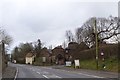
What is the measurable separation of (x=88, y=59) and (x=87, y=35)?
2427 centimetres

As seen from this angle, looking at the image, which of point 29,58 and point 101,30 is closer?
point 101,30

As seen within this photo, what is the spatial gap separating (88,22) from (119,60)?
45.4 meters

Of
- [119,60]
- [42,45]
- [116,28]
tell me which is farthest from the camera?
[42,45]

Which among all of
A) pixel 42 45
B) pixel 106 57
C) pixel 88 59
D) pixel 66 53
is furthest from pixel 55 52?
pixel 106 57

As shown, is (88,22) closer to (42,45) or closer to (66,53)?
(66,53)

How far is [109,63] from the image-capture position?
4812 cm

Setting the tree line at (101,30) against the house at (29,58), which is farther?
the house at (29,58)

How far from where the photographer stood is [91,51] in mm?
61094

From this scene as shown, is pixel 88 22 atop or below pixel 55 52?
atop

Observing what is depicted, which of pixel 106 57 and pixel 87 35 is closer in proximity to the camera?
pixel 106 57

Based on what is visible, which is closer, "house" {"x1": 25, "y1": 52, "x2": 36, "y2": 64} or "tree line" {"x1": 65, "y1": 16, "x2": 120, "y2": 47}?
"tree line" {"x1": 65, "y1": 16, "x2": 120, "y2": 47}

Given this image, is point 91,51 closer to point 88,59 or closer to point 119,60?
point 88,59

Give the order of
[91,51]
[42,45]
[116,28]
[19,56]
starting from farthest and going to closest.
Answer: [19,56], [42,45], [116,28], [91,51]

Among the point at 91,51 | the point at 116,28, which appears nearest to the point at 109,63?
the point at 91,51
